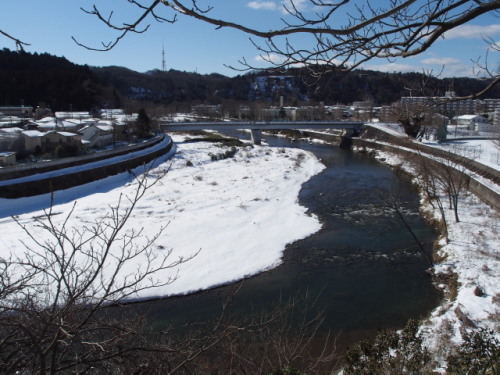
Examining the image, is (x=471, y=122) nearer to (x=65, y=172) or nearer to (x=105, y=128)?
(x=105, y=128)

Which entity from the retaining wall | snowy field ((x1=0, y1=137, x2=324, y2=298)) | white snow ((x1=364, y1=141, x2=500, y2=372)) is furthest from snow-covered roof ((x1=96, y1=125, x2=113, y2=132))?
white snow ((x1=364, y1=141, x2=500, y2=372))

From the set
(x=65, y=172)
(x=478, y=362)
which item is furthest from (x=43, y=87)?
(x=478, y=362)

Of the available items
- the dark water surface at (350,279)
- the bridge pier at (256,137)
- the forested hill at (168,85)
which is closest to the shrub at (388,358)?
the dark water surface at (350,279)

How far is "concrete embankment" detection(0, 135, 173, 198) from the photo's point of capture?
15019 millimetres

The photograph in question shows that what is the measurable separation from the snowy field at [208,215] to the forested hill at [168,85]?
3.82 meters

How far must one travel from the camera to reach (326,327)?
6.55 metres

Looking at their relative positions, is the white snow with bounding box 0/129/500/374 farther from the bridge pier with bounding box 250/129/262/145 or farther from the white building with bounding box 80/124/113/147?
the bridge pier with bounding box 250/129/262/145

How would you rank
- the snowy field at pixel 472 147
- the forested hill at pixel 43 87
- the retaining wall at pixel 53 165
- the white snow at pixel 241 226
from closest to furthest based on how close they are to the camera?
the white snow at pixel 241 226 → the retaining wall at pixel 53 165 → the snowy field at pixel 472 147 → the forested hill at pixel 43 87

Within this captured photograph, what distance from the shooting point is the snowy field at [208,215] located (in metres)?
8.92

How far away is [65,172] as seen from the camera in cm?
1702

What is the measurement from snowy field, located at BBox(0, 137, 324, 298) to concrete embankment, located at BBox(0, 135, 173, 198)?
49 centimetres

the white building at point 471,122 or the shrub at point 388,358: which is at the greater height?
the white building at point 471,122

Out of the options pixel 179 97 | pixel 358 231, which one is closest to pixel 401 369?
pixel 358 231

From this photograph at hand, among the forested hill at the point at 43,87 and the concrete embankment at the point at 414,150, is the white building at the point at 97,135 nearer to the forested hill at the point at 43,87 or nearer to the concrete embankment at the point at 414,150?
the concrete embankment at the point at 414,150
